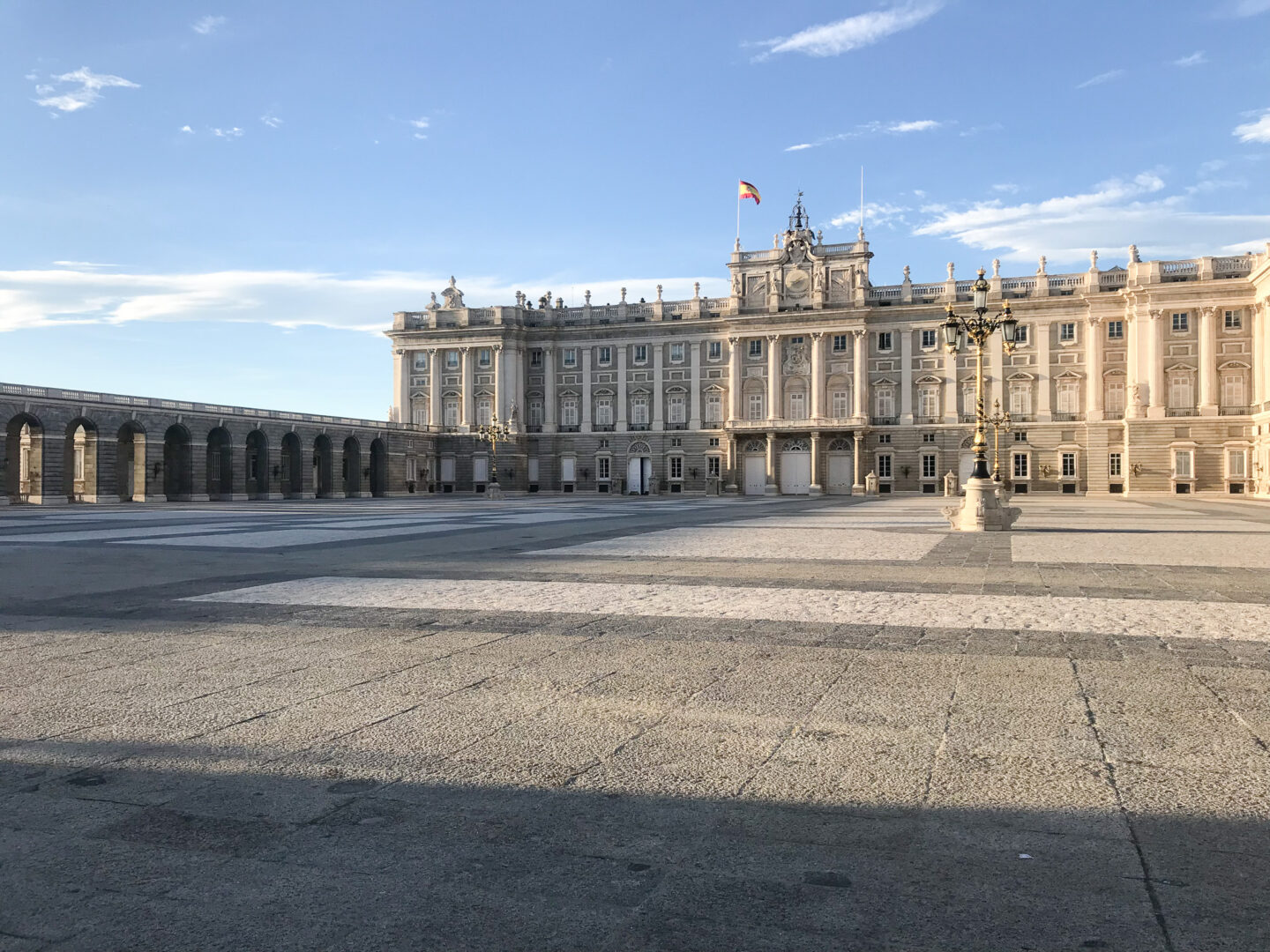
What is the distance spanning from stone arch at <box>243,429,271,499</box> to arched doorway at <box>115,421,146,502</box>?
20.9 ft

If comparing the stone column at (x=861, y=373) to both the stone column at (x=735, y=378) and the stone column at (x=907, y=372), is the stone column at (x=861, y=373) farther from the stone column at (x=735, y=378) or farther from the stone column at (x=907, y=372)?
the stone column at (x=735, y=378)

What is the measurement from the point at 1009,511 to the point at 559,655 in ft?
63.7

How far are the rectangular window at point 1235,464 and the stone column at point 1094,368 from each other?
7592 mm

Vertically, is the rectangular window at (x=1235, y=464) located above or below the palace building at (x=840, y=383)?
below

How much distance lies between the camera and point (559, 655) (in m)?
6.77

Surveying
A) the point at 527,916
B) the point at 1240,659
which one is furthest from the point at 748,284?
the point at 527,916

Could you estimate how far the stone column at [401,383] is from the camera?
7394 cm

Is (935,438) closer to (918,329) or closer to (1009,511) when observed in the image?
(918,329)

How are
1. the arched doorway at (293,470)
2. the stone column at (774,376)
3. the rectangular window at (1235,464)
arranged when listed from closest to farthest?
1. the rectangular window at (1235,464)
2. the arched doorway at (293,470)
3. the stone column at (774,376)

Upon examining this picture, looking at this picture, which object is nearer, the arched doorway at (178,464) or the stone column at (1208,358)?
the arched doorway at (178,464)

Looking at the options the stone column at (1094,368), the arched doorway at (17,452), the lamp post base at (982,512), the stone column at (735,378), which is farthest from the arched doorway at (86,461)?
the stone column at (1094,368)

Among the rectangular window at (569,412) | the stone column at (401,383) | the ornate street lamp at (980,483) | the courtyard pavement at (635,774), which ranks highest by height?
the stone column at (401,383)

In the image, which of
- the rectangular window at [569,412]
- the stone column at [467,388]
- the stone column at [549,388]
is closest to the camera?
the stone column at [467,388]

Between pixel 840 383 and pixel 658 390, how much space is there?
539 inches
